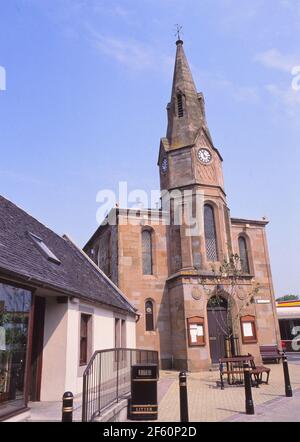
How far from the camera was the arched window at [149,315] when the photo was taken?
2240 centimetres

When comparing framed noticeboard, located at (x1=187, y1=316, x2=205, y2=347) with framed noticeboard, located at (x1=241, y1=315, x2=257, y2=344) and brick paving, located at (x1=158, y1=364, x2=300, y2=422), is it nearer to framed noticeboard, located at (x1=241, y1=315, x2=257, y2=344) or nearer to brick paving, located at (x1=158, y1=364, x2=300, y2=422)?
framed noticeboard, located at (x1=241, y1=315, x2=257, y2=344)

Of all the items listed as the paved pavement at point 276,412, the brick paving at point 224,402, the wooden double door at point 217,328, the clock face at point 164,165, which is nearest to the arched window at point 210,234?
the wooden double door at point 217,328

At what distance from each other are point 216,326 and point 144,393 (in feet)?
43.1

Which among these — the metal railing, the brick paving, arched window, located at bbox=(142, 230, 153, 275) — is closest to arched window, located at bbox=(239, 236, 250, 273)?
arched window, located at bbox=(142, 230, 153, 275)

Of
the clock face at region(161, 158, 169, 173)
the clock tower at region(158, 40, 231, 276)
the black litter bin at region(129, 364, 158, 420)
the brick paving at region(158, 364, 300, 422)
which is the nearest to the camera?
the brick paving at region(158, 364, 300, 422)

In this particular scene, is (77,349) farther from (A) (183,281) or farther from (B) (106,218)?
(B) (106,218)

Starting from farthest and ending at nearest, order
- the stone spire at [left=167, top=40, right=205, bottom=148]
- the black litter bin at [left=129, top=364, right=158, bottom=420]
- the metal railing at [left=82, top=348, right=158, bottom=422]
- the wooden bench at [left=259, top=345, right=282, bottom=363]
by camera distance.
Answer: the stone spire at [left=167, top=40, right=205, bottom=148], the wooden bench at [left=259, top=345, right=282, bottom=363], the black litter bin at [left=129, top=364, right=158, bottom=420], the metal railing at [left=82, top=348, right=158, bottom=422]

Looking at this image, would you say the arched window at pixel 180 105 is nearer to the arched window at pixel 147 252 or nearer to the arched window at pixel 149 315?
the arched window at pixel 147 252

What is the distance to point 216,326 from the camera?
20.9 meters

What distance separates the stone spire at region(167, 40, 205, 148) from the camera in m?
25.7

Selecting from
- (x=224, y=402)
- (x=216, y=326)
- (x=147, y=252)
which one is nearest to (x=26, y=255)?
(x=224, y=402)

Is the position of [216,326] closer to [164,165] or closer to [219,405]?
[219,405]

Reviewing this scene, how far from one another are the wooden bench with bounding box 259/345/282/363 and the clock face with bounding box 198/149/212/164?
43.6 feet
